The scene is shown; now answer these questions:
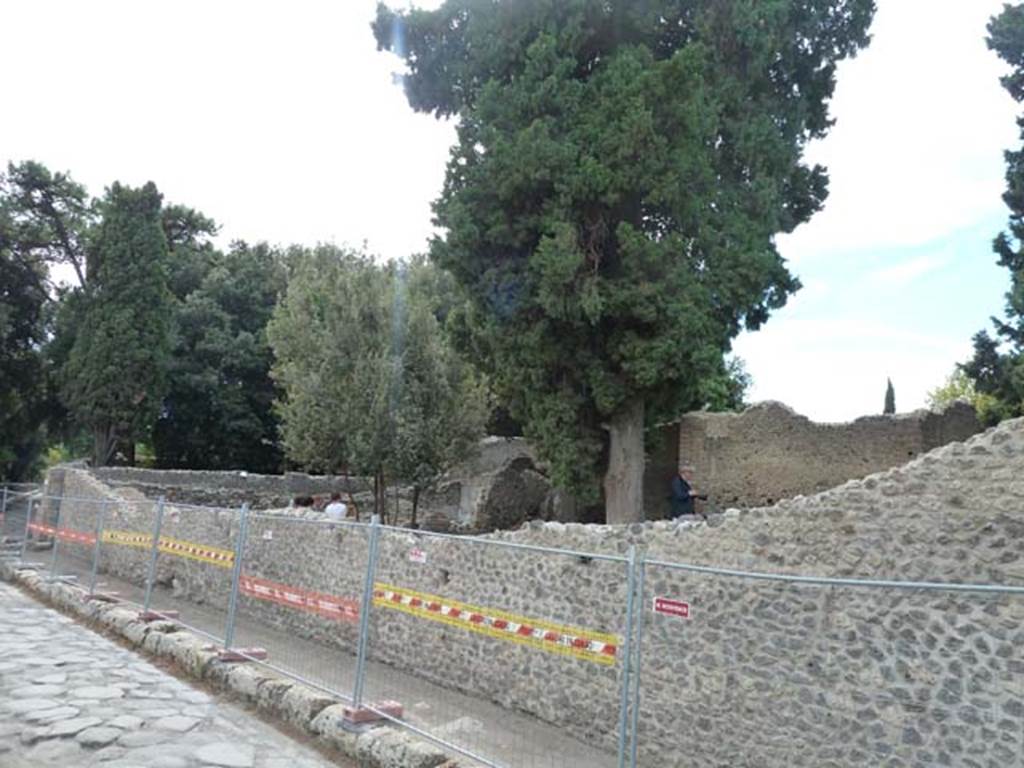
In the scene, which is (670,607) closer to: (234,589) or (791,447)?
(234,589)

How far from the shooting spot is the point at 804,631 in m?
6.35

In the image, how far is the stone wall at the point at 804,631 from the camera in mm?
5461

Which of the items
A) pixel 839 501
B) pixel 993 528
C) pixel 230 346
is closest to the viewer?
pixel 993 528

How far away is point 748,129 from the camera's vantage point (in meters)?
17.0

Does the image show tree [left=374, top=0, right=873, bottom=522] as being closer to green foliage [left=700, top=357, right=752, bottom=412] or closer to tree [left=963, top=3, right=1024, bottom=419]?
tree [left=963, top=3, right=1024, bottom=419]

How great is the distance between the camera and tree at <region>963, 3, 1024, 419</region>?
17.9 metres

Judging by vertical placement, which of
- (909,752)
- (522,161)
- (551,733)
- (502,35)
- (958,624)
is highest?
(502,35)

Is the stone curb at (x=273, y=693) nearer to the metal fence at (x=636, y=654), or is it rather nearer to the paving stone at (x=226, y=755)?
the metal fence at (x=636, y=654)

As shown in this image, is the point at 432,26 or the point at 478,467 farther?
the point at 478,467

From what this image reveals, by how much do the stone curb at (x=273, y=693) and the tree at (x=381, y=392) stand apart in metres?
6.85

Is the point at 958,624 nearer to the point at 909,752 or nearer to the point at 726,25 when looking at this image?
the point at 909,752

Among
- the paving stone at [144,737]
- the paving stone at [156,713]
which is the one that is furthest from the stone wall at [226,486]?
the paving stone at [144,737]

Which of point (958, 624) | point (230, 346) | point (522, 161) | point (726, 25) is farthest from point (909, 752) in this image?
point (230, 346)

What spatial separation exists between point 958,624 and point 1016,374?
13.4 metres
